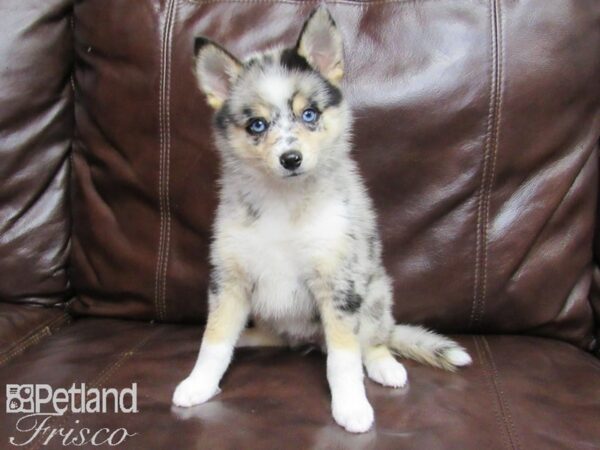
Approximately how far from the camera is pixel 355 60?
1.79m

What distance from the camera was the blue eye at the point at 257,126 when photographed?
1.50m

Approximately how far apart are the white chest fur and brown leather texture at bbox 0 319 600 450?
0.73ft

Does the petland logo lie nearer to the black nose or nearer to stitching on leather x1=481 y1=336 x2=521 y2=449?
the black nose

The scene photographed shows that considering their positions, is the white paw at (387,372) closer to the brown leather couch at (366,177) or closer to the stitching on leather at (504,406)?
the brown leather couch at (366,177)

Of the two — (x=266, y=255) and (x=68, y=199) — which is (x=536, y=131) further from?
(x=68, y=199)

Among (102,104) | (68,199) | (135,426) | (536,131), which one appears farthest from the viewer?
(68,199)

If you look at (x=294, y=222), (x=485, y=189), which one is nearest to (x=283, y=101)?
(x=294, y=222)

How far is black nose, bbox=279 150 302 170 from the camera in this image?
1.40 m


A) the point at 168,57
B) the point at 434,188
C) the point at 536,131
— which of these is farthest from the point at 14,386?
the point at 536,131

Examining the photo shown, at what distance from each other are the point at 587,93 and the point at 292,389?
121cm

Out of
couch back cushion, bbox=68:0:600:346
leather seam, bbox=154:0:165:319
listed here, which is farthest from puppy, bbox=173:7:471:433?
leather seam, bbox=154:0:165:319

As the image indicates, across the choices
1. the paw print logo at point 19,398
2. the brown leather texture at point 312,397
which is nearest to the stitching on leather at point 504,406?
the brown leather texture at point 312,397

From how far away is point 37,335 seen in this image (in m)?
1.86

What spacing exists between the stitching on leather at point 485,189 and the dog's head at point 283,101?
46cm
